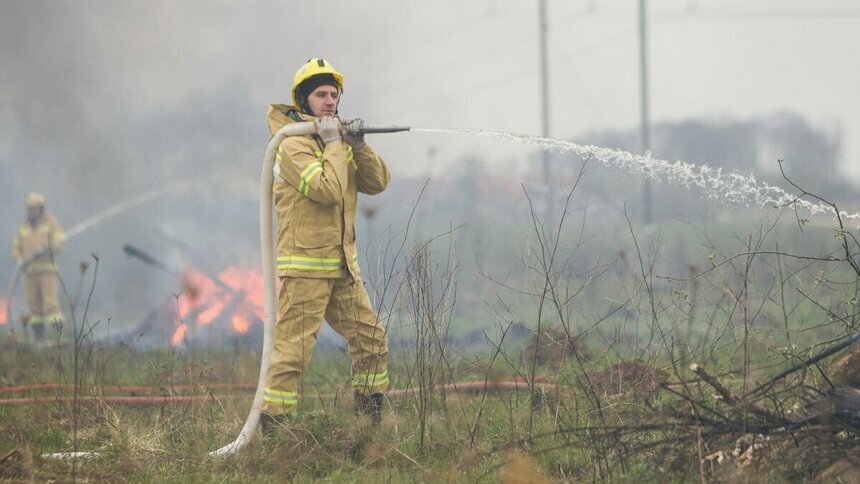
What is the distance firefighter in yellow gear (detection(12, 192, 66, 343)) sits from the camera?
10.0m

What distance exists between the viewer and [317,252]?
4.44m

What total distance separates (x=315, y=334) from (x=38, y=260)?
22.0 feet

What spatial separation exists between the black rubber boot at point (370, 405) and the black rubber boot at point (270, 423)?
343 mm

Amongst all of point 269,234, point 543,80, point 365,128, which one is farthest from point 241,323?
point 543,80

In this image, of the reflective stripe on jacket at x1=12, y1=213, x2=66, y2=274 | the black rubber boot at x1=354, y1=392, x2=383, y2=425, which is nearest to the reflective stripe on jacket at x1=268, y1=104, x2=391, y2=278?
the black rubber boot at x1=354, y1=392, x2=383, y2=425

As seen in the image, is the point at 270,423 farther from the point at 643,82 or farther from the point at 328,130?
the point at 643,82

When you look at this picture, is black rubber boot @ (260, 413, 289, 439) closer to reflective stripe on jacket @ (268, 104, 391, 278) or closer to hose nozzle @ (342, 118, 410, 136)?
reflective stripe on jacket @ (268, 104, 391, 278)

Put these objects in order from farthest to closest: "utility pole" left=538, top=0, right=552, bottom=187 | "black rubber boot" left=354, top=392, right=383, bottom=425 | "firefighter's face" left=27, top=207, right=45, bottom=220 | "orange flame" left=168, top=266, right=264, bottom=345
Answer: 1. "utility pole" left=538, top=0, right=552, bottom=187
2. "firefighter's face" left=27, top=207, right=45, bottom=220
3. "orange flame" left=168, top=266, right=264, bottom=345
4. "black rubber boot" left=354, top=392, right=383, bottom=425

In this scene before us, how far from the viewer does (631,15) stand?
11359 millimetres

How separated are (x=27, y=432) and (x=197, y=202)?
24.5ft

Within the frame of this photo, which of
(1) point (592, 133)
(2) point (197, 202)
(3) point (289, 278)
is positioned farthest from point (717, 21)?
(3) point (289, 278)

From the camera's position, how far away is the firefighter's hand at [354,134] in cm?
446

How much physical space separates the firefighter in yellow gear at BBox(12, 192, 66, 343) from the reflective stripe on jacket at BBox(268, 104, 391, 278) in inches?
245

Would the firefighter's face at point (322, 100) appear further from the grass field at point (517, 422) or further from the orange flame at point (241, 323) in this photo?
the orange flame at point (241, 323)
